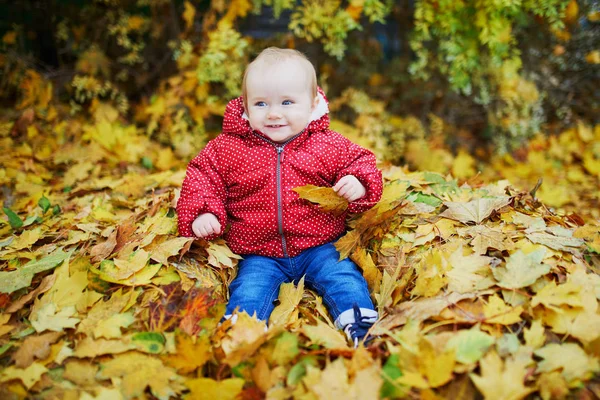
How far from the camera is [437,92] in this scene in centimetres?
476

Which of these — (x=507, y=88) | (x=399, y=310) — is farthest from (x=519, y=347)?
(x=507, y=88)

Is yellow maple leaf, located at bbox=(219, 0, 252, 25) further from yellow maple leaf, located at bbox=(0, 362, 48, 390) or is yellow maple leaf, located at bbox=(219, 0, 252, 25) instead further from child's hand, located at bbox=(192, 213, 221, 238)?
yellow maple leaf, located at bbox=(0, 362, 48, 390)

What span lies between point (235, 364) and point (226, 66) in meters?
2.70

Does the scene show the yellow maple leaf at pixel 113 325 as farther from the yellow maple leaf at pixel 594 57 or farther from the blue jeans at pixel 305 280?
the yellow maple leaf at pixel 594 57

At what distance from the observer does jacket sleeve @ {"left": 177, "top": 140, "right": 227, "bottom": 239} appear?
6.53 ft

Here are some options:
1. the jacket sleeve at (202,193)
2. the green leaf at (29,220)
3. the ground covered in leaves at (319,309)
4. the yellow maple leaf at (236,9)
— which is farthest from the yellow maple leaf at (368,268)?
the yellow maple leaf at (236,9)

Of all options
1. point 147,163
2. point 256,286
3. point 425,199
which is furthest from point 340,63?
point 256,286

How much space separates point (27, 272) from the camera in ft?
5.83

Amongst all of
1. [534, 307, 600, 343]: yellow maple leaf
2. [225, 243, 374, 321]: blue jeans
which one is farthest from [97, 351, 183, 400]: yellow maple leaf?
[534, 307, 600, 343]: yellow maple leaf

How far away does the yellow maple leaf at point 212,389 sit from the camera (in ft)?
4.58

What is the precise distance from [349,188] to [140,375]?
1.06 meters

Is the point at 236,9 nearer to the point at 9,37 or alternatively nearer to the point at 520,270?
the point at 9,37

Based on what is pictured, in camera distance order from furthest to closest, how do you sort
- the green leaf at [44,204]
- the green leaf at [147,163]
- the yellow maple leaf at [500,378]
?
the green leaf at [147,163] < the green leaf at [44,204] < the yellow maple leaf at [500,378]

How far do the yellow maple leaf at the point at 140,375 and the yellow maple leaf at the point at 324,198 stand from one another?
2.66 ft
